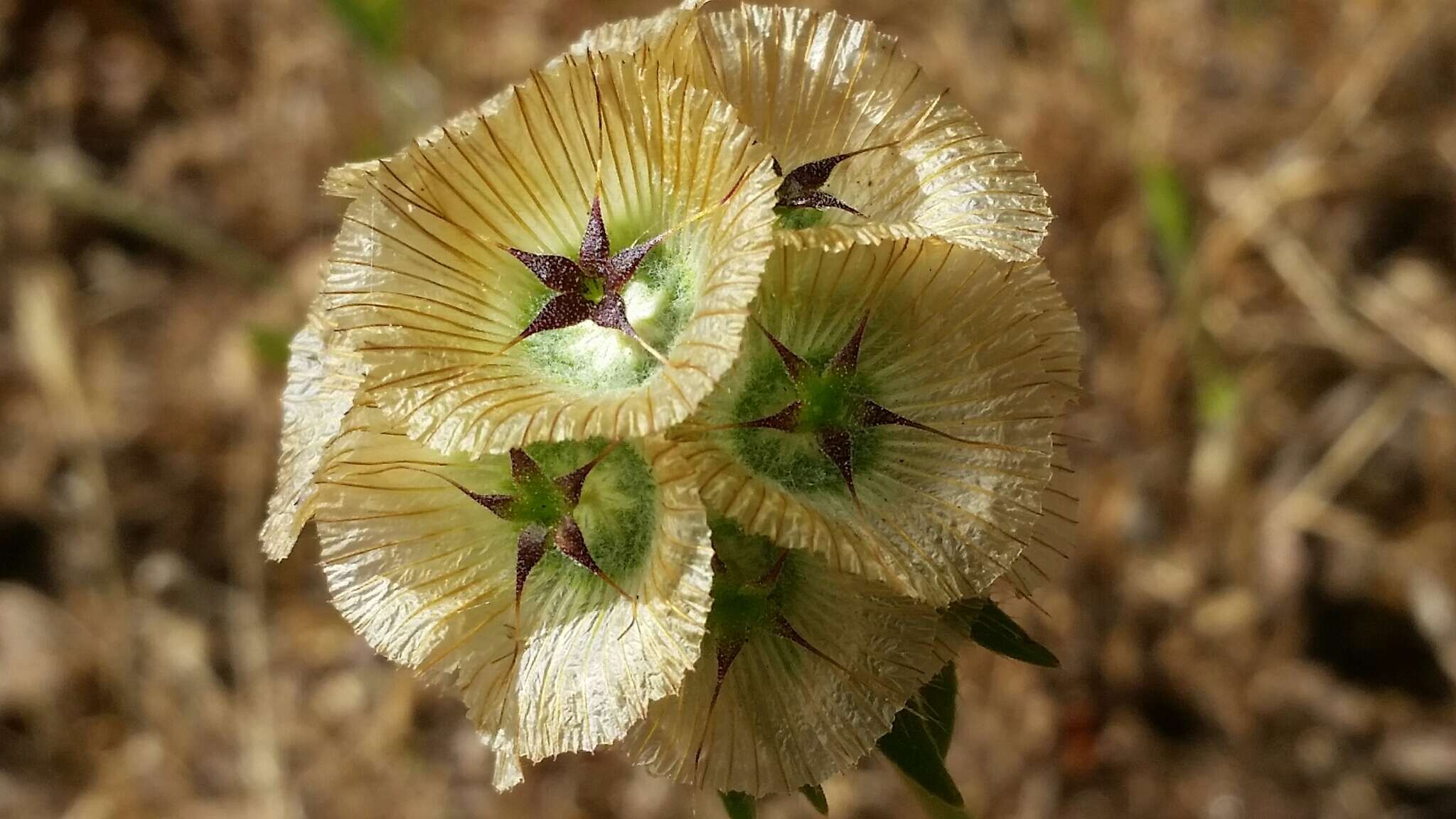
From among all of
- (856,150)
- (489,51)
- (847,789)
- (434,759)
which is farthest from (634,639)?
(489,51)

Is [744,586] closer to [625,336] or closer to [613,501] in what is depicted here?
[613,501]

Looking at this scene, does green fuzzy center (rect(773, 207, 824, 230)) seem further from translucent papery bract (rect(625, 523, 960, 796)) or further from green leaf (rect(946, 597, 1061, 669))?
green leaf (rect(946, 597, 1061, 669))

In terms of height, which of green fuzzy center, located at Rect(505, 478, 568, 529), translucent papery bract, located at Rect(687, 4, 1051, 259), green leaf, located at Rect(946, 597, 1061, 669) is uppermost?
translucent papery bract, located at Rect(687, 4, 1051, 259)

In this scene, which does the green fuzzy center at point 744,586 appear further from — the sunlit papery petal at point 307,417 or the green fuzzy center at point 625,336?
the sunlit papery petal at point 307,417

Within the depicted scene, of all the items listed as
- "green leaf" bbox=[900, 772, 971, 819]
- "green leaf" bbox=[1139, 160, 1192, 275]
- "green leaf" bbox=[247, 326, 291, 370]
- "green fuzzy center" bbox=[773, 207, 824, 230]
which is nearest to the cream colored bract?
"green fuzzy center" bbox=[773, 207, 824, 230]

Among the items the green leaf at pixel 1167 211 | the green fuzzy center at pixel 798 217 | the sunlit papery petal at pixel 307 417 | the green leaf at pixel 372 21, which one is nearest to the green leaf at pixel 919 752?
the green fuzzy center at pixel 798 217

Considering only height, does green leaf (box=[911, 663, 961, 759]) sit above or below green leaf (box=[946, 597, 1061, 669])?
below

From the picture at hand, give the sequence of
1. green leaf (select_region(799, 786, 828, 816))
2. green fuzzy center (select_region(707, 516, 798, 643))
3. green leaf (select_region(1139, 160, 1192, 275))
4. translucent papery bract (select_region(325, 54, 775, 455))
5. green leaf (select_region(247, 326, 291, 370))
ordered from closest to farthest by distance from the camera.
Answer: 1. translucent papery bract (select_region(325, 54, 775, 455))
2. green fuzzy center (select_region(707, 516, 798, 643))
3. green leaf (select_region(799, 786, 828, 816))
4. green leaf (select_region(247, 326, 291, 370))
5. green leaf (select_region(1139, 160, 1192, 275))
